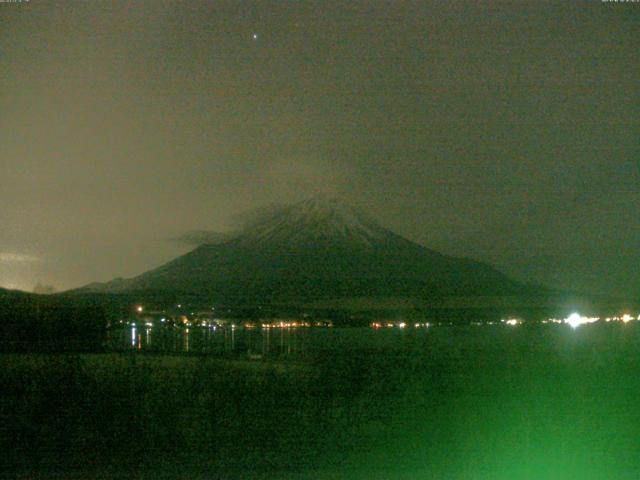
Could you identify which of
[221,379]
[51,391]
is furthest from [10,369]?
[221,379]

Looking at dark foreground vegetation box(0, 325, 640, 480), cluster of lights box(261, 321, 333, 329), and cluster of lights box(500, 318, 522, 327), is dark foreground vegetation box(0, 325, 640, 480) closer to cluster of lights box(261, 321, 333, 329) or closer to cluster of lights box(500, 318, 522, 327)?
cluster of lights box(500, 318, 522, 327)

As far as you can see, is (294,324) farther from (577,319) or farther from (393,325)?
(577,319)

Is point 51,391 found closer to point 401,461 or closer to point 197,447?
point 197,447

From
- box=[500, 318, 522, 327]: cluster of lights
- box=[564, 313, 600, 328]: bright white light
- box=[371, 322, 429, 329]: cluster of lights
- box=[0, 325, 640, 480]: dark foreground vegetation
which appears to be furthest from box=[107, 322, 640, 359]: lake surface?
box=[0, 325, 640, 480]: dark foreground vegetation

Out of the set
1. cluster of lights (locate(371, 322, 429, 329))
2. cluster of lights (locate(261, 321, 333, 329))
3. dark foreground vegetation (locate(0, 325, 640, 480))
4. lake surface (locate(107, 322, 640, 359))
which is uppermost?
cluster of lights (locate(261, 321, 333, 329))

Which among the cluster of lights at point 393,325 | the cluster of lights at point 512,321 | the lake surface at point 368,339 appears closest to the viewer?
the lake surface at point 368,339

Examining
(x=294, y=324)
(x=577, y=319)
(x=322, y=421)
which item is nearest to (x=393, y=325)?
(x=294, y=324)

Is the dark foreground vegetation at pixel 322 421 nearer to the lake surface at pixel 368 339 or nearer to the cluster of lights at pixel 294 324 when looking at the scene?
the lake surface at pixel 368 339

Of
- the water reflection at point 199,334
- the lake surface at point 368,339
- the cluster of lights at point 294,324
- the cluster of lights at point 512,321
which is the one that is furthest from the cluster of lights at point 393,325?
the cluster of lights at point 512,321
